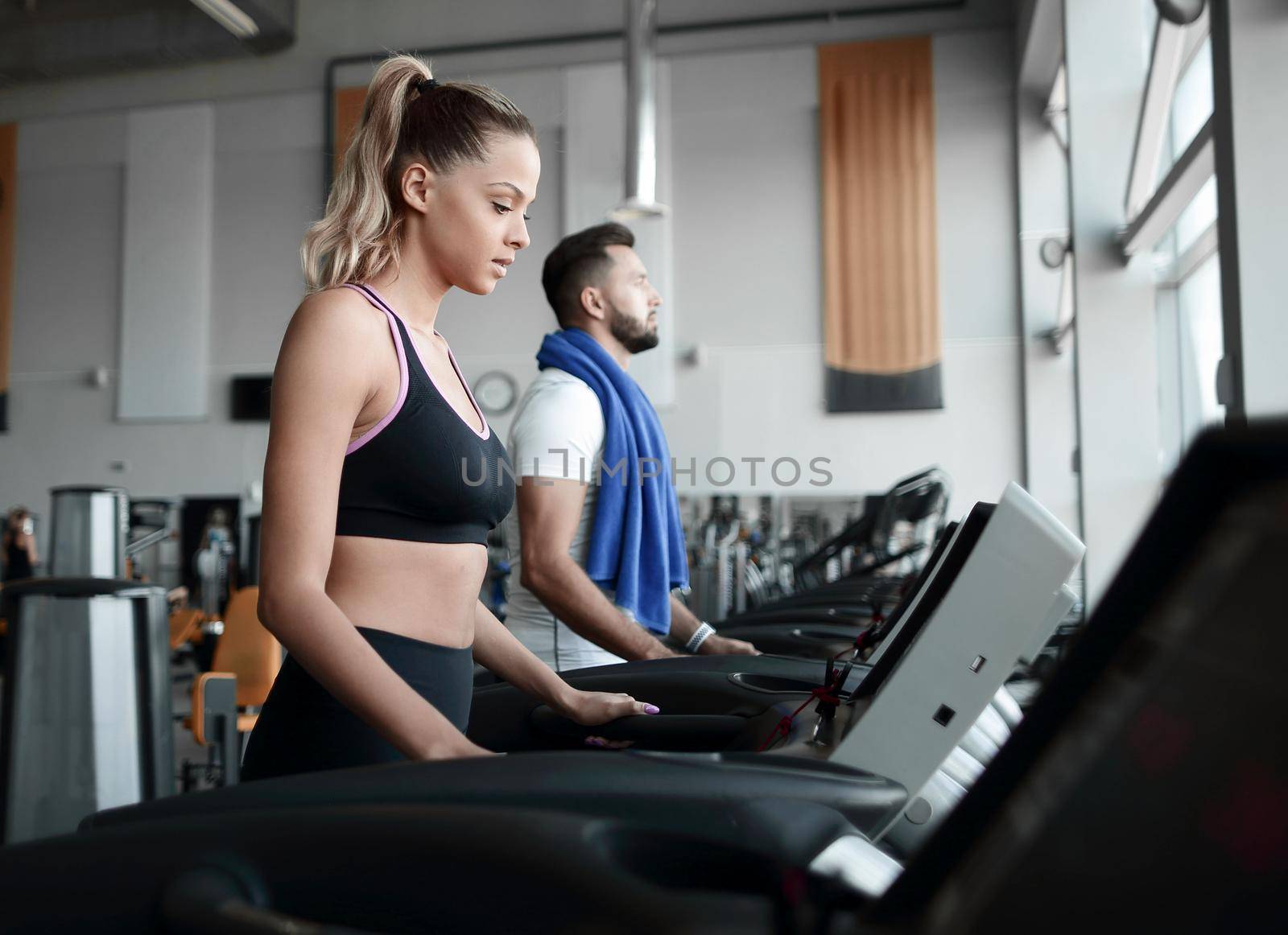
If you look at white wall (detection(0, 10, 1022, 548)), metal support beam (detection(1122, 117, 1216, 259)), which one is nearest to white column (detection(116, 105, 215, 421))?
white wall (detection(0, 10, 1022, 548))

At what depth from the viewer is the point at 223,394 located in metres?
9.58

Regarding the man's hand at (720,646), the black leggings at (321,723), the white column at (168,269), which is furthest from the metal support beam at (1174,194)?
the white column at (168,269)

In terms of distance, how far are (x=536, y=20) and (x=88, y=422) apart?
5334 millimetres

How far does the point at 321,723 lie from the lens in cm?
114

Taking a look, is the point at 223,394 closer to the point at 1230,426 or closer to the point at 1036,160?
the point at 1036,160

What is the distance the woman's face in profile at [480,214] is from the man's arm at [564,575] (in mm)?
954

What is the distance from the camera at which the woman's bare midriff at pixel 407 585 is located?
3.83ft

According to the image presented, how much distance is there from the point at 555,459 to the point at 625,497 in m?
0.24

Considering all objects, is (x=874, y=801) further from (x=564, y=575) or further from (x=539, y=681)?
(x=564, y=575)

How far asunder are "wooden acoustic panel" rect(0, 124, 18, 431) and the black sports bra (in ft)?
34.5

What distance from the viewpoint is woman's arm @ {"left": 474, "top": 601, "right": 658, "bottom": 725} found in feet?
4.31

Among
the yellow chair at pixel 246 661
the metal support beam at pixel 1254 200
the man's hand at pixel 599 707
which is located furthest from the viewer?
the yellow chair at pixel 246 661

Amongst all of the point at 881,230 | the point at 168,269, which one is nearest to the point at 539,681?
the point at 881,230

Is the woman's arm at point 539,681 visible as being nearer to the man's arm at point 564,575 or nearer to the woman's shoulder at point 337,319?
the woman's shoulder at point 337,319
